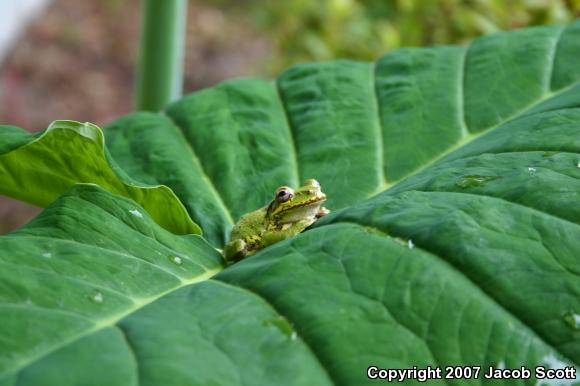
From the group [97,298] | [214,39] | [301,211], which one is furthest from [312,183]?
[214,39]

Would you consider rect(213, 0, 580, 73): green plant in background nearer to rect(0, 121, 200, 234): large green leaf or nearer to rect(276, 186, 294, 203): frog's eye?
rect(276, 186, 294, 203): frog's eye

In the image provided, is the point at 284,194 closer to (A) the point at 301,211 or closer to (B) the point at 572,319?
(A) the point at 301,211

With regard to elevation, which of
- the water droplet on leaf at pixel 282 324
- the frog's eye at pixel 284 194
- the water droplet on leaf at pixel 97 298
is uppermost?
the water droplet on leaf at pixel 97 298

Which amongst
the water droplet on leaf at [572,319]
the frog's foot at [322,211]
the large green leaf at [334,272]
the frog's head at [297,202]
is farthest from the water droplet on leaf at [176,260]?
the water droplet on leaf at [572,319]

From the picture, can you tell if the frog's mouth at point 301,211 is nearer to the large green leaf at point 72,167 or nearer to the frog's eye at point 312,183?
the frog's eye at point 312,183

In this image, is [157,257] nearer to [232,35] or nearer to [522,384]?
[522,384]

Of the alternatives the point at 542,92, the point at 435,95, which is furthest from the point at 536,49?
the point at 435,95
